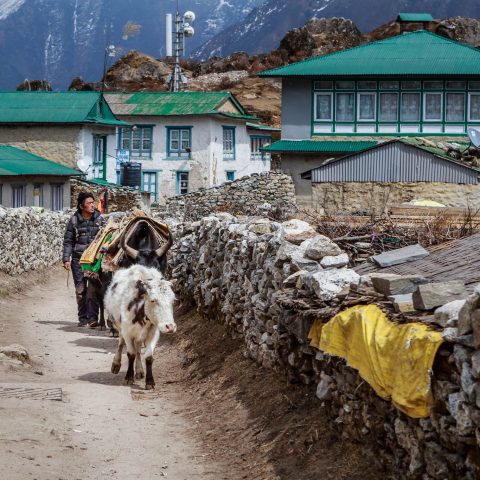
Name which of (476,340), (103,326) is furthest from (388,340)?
(103,326)

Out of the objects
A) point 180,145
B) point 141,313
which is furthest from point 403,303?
point 180,145

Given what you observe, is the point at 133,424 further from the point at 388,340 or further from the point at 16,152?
the point at 16,152

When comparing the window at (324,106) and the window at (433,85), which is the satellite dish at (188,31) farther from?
the window at (433,85)

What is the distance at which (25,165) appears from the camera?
45.9m

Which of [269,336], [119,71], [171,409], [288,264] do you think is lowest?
[171,409]

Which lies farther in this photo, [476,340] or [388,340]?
[388,340]

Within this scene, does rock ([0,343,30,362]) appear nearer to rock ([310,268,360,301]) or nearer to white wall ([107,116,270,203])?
rock ([310,268,360,301])

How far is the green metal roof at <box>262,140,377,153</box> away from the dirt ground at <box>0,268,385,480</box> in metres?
30.1

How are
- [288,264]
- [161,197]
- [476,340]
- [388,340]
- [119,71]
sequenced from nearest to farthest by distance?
[476,340], [388,340], [288,264], [161,197], [119,71]

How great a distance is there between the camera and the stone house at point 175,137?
6309cm

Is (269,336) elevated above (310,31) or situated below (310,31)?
below

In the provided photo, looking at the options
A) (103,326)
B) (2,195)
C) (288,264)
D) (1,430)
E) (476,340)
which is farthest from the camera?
(2,195)

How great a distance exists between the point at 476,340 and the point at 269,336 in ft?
17.0

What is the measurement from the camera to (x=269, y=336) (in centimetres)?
1109
